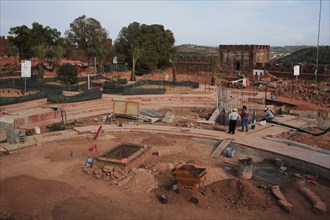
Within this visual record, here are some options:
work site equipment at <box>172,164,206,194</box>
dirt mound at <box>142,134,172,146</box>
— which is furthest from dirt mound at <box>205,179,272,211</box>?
dirt mound at <box>142,134,172,146</box>

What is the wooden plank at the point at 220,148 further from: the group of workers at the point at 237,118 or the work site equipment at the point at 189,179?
the work site equipment at the point at 189,179

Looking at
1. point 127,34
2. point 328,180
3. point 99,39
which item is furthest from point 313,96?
point 99,39

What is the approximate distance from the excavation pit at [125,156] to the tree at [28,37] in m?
37.6

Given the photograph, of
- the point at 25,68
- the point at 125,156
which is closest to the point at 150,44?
the point at 25,68

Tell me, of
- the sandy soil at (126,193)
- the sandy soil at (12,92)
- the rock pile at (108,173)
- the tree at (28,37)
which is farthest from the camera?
the tree at (28,37)

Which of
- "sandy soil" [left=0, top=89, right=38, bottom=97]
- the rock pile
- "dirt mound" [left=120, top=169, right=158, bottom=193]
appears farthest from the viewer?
"sandy soil" [left=0, top=89, right=38, bottom=97]

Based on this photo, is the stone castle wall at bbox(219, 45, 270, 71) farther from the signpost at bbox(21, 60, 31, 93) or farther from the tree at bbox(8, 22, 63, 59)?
the signpost at bbox(21, 60, 31, 93)

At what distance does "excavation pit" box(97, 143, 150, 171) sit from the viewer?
11117 millimetres

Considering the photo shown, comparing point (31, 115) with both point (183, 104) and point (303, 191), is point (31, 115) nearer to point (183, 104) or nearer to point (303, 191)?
point (183, 104)

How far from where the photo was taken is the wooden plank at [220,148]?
1299 centimetres

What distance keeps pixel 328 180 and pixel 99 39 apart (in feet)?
140

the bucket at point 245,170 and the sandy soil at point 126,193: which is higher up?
the bucket at point 245,170

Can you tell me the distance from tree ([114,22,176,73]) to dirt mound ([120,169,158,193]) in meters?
31.4

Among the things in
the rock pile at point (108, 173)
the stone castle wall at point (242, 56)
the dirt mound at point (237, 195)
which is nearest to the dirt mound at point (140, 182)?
the rock pile at point (108, 173)
